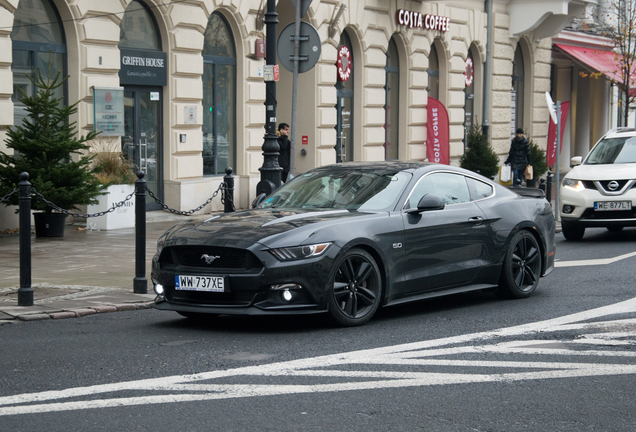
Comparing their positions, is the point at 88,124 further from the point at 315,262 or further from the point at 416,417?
the point at 416,417

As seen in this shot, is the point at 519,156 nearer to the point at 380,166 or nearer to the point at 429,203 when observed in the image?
the point at 380,166

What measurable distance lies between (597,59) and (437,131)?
390 inches

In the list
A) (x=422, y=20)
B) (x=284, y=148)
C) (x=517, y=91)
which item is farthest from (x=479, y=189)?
(x=517, y=91)

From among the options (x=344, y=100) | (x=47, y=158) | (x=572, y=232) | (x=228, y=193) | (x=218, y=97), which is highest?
(x=344, y=100)

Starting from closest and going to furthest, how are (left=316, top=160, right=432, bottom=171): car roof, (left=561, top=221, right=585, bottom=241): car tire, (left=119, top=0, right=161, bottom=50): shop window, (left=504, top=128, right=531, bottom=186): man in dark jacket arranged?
1. (left=316, top=160, right=432, bottom=171): car roof
2. (left=561, top=221, right=585, bottom=241): car tire
3. (left=119, top=0, right=161, bottom=50): shop window
4. (left=504, top=128, right=531, bottom=186): man in dark jacket

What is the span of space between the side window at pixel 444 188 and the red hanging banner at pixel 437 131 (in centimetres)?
1761

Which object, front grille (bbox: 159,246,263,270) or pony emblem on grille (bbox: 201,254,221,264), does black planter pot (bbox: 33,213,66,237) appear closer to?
front grille (bbox: 159,246,263,270)

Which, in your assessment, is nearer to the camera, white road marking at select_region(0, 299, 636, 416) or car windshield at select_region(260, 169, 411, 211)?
white road marking at select_region(0, 299, 636, 416)

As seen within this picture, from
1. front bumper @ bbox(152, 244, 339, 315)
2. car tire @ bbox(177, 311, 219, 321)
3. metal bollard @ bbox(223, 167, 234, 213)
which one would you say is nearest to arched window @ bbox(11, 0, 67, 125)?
metal bollard @ bbox(223, 167, 234, 213)

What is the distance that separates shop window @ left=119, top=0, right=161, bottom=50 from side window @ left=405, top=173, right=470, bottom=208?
9.94 m

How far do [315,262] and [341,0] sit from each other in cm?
1635

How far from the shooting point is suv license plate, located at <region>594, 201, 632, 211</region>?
14859 millimetres

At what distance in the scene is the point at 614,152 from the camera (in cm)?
1630

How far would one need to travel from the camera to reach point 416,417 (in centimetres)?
515
